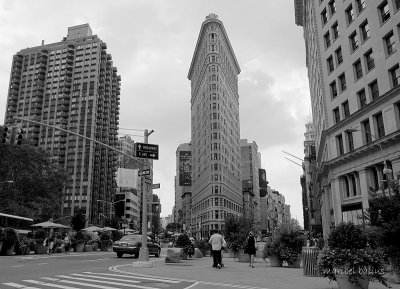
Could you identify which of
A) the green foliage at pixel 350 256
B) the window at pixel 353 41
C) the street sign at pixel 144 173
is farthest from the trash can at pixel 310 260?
the window at pixel 353 41

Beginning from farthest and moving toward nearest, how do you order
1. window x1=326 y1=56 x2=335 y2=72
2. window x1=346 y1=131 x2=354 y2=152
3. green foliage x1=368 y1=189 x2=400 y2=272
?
window x1=326 y1=56 x2=335 y2=72 < window x1=346 y1=131 x2=354 y2=152 < green foliage x1=368 y1=189 x2=400 y2=272

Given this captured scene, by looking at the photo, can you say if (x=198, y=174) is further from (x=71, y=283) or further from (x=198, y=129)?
(x=71, y=283)

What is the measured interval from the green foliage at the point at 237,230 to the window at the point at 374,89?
18341 mm

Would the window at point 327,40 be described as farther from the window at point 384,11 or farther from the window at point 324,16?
the window at point 384,11

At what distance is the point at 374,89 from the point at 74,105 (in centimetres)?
13877

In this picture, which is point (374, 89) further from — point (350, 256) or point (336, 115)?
point (350, 256)

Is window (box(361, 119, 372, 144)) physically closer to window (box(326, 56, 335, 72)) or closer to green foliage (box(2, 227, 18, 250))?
window (box(326, 56, 335, 72))

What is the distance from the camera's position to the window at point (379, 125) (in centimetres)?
3438

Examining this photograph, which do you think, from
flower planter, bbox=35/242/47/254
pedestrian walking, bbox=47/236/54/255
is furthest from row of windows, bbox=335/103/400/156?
flower planter, bbox=35/242/47/254

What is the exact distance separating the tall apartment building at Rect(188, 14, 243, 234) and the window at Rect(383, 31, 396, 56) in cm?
8564

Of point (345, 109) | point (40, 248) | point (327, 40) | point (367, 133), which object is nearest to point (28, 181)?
point (40, 248)

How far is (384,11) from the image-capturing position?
116ft

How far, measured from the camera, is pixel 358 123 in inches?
1473

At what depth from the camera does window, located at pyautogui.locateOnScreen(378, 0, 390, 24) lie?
3494cm
